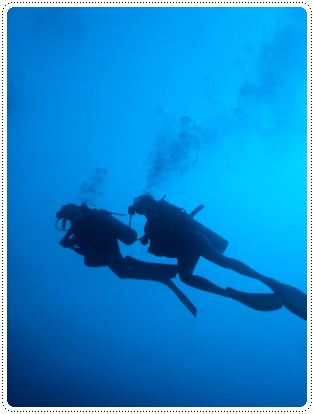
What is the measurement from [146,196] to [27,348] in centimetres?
4294

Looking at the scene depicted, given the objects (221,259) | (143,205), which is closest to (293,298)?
(221,259)

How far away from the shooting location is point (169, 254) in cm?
498

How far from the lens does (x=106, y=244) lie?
17.5ft

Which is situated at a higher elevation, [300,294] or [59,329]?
[300,294]

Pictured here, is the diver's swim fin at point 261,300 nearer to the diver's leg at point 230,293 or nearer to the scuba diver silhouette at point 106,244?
the diver's leg at point 230,293

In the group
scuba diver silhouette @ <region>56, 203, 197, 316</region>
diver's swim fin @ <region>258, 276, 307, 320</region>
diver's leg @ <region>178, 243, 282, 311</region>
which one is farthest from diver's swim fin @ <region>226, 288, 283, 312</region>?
scuba diver silhouette @ <region>56, 203, 197, 316</region>

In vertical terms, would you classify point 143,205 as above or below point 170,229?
above

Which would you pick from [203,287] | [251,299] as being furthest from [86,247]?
[251,299]

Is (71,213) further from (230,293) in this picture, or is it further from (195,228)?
(230,293)

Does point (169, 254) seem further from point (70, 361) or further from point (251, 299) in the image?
point (70, 361)

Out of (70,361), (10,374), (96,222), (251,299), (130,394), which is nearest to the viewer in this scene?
(251,299)

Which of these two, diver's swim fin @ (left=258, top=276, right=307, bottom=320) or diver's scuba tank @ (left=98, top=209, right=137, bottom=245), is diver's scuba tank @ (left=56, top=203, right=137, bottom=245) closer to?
diver's scuba tank @ (left=98, top=209, right=137, bottom=245)

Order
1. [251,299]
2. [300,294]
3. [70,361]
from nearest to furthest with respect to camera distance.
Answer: [300,294], [251,299], [70,361]
